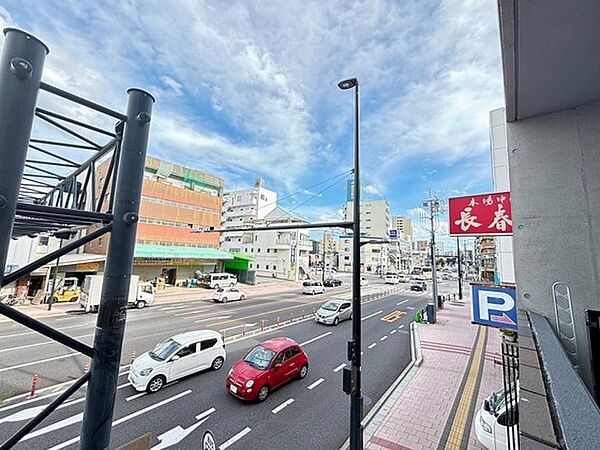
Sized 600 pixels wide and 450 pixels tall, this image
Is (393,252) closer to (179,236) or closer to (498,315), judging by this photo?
(179,236)

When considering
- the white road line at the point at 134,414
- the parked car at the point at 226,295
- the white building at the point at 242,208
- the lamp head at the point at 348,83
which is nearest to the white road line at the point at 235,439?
the white road line at the point at 134,414

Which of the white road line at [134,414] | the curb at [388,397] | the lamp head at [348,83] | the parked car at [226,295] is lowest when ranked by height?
the white road line at [134,414]

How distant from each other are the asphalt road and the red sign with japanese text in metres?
5.32

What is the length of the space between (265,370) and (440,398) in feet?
18.9

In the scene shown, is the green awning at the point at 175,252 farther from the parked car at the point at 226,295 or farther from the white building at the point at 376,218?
the white building at the point at 376,218

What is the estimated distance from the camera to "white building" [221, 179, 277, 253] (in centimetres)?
5834

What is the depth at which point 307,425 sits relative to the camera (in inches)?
298

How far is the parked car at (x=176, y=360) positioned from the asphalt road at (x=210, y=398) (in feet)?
1.11

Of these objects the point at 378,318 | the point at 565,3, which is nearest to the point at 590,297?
the point at 565,3

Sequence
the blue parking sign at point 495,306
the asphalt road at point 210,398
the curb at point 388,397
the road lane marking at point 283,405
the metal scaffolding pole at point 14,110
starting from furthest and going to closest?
the road lane marking at point 283,405, the curb at point 388,397, the asphalt road at point 210,398, the blue parking sign at point 495,306, the metal scaffolding pole at point 14,110

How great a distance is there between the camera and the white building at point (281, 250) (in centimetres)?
4700

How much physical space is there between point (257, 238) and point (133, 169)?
4948 cm

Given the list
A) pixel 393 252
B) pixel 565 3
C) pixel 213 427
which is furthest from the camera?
pixel 393 252

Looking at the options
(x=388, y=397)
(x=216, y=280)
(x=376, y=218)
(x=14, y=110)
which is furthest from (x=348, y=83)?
A: (x=376, y=218)
